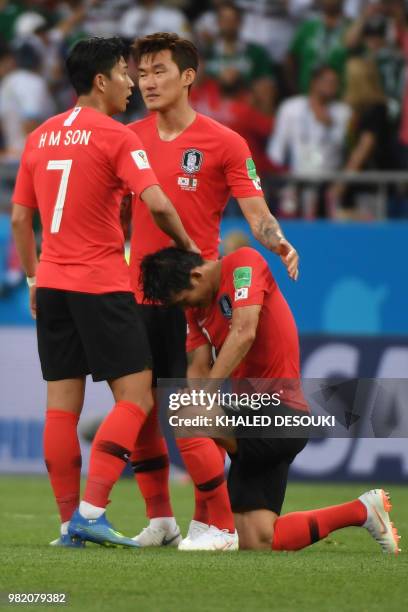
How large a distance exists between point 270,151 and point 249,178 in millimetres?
6219

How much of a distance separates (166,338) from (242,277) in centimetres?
62

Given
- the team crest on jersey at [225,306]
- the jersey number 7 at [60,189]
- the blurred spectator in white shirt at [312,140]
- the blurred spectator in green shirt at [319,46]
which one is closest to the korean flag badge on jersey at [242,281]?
the team crest on jersey at [225,306]

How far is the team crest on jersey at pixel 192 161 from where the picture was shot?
655 centimetres

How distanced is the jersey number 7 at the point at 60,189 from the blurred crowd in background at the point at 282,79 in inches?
244

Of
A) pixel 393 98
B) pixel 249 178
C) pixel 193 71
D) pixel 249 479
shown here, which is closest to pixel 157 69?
pixel 193 71

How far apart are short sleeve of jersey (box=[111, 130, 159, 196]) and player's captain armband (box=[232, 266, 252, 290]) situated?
0.51 metres

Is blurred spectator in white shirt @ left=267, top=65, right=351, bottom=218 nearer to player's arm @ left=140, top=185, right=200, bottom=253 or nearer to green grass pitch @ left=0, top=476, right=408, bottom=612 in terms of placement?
green grass pitch @ left=0, top=476, right=408, bottom=612

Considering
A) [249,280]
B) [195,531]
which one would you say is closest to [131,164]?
[249,280]

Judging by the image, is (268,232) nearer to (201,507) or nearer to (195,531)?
(201,507)

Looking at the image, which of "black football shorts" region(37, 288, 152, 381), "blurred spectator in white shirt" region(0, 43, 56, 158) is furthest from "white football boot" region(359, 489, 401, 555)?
"blurred spectator in white shirt" region(0, 43, 56, 158)

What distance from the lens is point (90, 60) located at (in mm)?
6277

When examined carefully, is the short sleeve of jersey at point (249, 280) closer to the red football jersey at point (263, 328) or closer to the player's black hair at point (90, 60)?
the red football jersey at point (263, 328)

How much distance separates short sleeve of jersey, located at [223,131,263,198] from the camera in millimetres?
6516

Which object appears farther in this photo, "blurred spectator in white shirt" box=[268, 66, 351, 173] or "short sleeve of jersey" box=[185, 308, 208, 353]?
"blurred spectator in white shirt" box=[268, 66, 351, 173]
